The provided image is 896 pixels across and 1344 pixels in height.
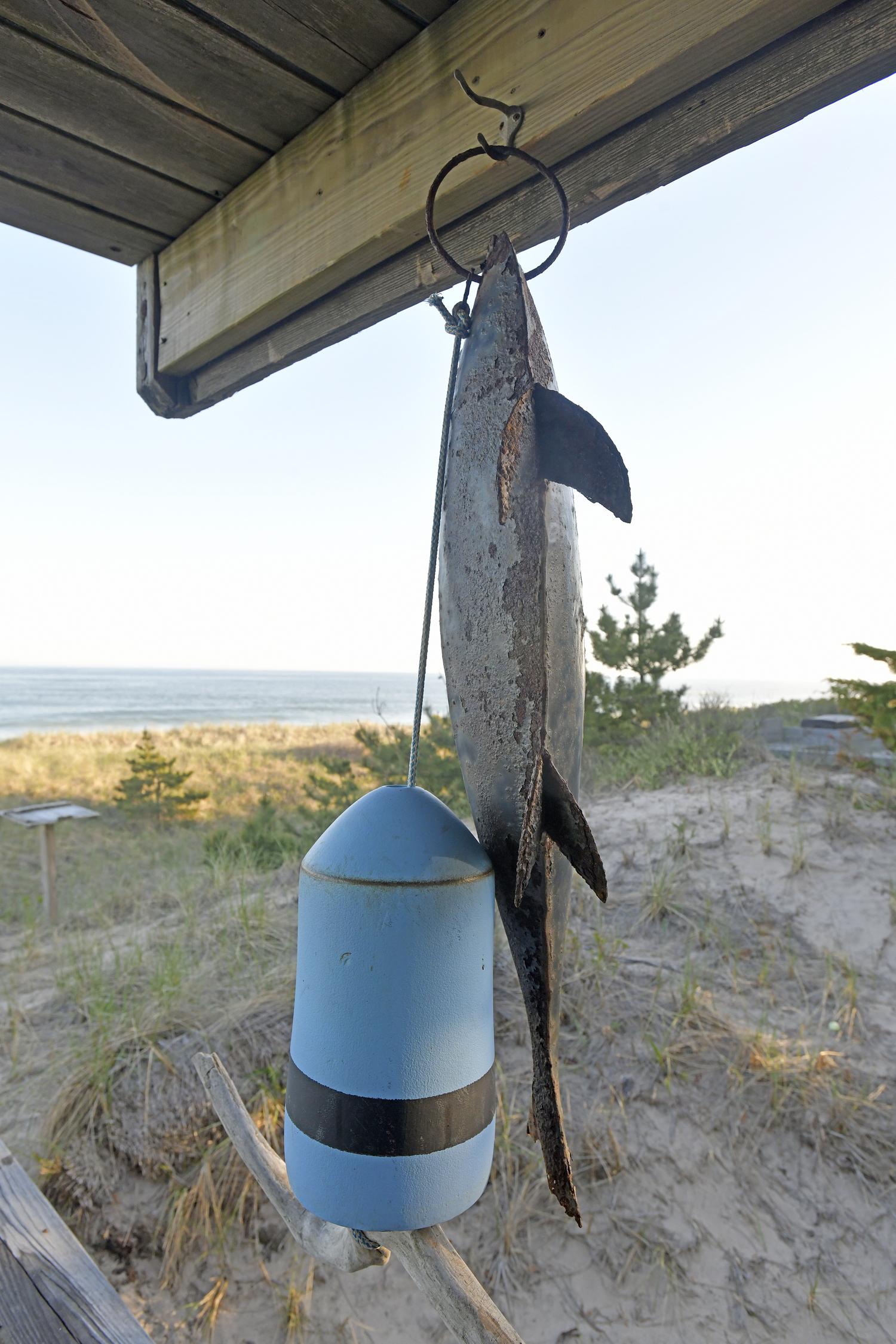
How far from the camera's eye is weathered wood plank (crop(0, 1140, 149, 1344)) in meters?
1.60

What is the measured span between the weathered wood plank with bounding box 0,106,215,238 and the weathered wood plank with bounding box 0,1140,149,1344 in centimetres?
266

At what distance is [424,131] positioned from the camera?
158cm

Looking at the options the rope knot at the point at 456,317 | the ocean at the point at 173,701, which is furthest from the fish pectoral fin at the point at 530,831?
the ocean at the point at 173,701

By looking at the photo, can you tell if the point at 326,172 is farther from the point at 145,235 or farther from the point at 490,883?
the point at 490,883

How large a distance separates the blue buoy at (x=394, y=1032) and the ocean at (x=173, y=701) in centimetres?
1460

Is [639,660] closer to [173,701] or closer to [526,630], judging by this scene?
[526,630]

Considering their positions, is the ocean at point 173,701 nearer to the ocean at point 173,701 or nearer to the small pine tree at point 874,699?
the ocean at point 173,701

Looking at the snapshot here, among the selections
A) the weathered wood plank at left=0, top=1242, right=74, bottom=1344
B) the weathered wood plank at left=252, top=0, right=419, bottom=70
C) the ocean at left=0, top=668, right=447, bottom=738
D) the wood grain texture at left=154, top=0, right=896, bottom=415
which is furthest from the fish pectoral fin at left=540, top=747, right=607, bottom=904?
the ocean at left=0, top=668, right=447, bottom=738

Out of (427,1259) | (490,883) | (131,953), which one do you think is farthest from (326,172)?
(131,953)

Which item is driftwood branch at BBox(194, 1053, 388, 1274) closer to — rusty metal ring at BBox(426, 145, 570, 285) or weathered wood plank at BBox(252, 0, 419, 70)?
rusty metal ring at BBox(426, 145, 570, 285)

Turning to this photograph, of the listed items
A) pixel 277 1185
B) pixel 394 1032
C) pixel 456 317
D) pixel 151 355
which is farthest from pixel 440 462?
pixel 151 355

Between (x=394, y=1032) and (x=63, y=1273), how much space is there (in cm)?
139

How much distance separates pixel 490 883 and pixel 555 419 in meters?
0.69

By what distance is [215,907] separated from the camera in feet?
17.0
